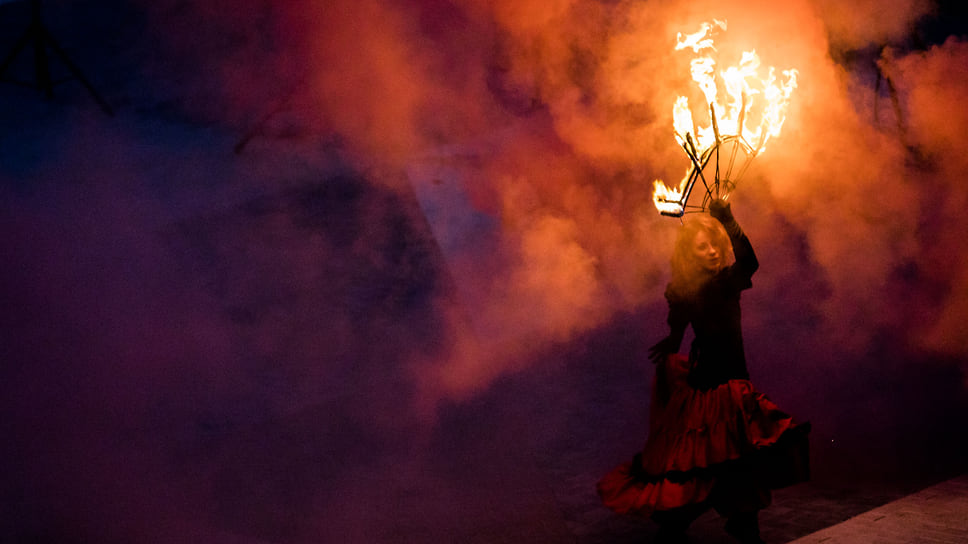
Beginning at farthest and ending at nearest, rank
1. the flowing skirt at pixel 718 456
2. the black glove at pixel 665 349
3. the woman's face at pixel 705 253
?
the black glove at pixel 665 349 → the woman's face at pixel 705 253 → the flowing skirt at pixel 718 456

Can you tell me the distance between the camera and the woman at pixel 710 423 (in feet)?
12.2

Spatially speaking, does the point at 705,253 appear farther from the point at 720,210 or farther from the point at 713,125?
the point at 713,125

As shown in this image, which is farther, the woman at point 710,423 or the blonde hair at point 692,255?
the blonde hair at point 692,255

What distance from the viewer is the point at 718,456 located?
3736 millimetres

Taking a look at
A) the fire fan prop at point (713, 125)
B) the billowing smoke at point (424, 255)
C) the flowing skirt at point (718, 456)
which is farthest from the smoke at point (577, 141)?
the flowing skirt at point (718, 456)

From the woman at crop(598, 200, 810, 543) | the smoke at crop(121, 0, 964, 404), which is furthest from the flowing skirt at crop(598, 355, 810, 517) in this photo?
the smoke at crop(121, 0, 964, 404)

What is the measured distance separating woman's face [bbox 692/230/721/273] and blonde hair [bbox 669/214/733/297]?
1 centimetres

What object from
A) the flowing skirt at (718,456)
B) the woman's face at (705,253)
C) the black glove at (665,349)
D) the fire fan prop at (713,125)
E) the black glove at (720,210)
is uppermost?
the fire fan prop at (713,125)

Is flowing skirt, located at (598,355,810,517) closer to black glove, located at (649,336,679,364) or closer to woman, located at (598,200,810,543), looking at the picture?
woman, located at (598,200,810,543)

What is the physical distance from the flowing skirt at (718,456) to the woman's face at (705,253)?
56cm

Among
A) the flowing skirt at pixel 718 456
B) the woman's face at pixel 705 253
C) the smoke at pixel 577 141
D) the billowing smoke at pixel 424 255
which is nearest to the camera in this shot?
the flowing skirt at pixel 718 456

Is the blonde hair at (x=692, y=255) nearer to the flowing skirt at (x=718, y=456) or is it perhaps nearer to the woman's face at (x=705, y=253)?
the woman's face at (x=705, y=253)

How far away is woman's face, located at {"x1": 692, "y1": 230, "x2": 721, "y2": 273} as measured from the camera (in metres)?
4.02

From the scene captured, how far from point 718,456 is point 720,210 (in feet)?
3.63
